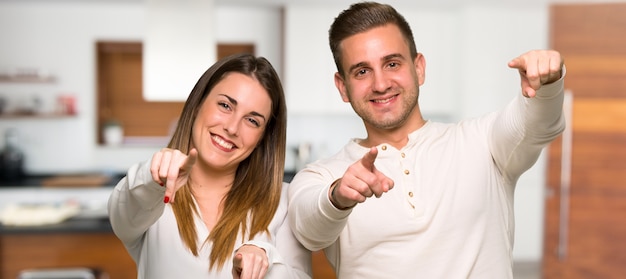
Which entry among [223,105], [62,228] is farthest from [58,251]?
[223,105]

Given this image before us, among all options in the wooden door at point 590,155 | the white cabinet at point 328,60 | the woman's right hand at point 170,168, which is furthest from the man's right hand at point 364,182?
the white cabinet at point 328,60

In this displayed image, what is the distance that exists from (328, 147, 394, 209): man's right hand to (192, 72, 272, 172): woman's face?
0.34m

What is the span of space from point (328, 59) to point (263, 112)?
12.6ft

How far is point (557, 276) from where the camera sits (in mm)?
3867

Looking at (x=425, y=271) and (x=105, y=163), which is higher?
(x=425, y=271)

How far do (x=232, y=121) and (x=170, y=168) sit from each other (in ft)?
0.94

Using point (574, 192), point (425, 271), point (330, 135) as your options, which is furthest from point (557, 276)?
point (425, 271)

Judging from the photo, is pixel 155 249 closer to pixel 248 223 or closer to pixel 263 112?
pixel 248 223

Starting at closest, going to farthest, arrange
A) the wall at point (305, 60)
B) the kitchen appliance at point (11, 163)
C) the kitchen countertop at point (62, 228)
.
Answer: the kitchen countertop at point (62, 228) < the kitchen appliance at point (11, 163) < the wall at point (305, 60)

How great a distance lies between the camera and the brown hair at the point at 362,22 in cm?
137

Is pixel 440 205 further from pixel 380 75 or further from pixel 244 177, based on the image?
pixel 244 177

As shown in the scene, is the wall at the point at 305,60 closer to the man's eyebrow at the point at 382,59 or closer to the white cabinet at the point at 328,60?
the white cabinet at the point at 328,60

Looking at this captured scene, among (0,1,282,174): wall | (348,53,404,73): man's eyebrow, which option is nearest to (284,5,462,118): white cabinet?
(0,1,282,174): wall

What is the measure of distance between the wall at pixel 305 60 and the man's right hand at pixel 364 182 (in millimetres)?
4140
